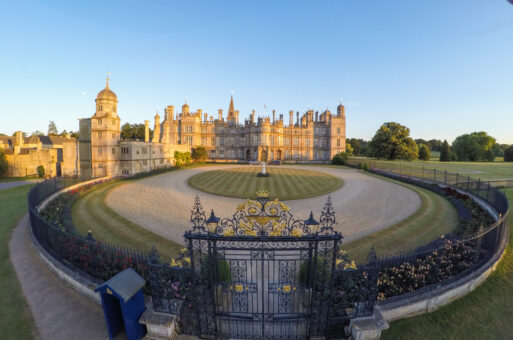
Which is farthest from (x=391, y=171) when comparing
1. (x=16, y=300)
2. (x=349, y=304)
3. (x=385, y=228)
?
(x=16, y=300)

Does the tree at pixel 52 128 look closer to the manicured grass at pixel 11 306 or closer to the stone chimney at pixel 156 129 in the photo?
the stone chimney at pixel 156 129

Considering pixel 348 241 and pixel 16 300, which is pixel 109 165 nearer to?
pixel 16 300

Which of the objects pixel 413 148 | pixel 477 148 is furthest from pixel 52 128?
pixel 477 148

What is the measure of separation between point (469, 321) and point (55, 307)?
11.2 m

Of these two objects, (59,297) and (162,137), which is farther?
(162,137)

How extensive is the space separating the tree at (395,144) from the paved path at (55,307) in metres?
63.7

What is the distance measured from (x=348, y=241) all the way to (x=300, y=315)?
6.57 meters

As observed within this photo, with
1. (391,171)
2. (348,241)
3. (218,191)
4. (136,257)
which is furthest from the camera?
(391,171)

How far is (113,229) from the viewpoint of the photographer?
40.9 ft

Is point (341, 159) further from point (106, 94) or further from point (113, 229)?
point (113, 229)

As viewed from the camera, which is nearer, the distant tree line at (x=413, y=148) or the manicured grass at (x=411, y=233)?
the manicured grass at (x=411, y=233)

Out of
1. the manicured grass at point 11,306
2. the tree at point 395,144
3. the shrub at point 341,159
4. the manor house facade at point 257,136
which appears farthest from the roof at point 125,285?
the tree at point 395,144

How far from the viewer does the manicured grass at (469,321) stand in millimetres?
5441

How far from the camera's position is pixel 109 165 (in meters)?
34.4
